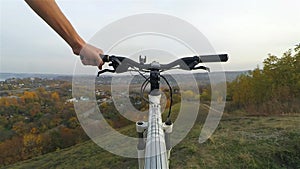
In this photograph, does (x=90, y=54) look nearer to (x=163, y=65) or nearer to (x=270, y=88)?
(x=163, y=65)

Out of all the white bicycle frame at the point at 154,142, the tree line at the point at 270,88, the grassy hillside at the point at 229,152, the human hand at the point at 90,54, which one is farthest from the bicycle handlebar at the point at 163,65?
the tree line at the point at 270,88

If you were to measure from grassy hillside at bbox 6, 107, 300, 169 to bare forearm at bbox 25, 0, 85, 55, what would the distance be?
379 centimetres

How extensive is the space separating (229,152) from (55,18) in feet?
15.0

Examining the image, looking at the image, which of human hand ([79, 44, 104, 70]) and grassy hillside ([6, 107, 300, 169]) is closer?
human hand ([79, 44, 104, 70])

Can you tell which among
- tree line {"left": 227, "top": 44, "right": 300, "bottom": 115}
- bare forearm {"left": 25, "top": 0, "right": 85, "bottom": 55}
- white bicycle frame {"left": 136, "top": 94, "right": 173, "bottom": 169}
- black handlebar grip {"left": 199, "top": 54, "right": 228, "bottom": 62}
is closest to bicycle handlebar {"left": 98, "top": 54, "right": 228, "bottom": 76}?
black handlebar grip {"left": 199, "top": 54, "right": 228, "bottom": 62}

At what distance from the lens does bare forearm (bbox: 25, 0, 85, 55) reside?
25.1 inches

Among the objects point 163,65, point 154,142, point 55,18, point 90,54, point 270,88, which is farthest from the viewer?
point 270,88

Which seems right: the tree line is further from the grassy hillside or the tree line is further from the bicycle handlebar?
the bicycle handlebar

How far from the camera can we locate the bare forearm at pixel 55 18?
2.09 ft

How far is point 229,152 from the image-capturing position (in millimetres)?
4547

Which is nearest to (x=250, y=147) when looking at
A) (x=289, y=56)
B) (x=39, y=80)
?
(x=289, y=56)

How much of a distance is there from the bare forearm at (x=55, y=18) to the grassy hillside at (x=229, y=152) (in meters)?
3.79

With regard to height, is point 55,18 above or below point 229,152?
above

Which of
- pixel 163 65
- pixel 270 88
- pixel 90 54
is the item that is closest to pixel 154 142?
pixel 90 54
